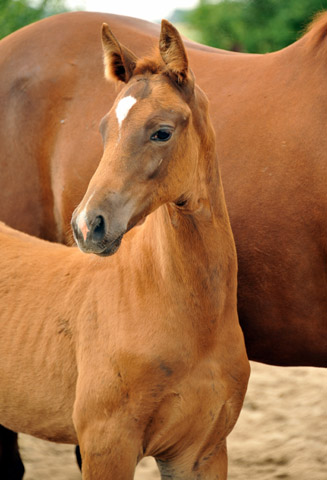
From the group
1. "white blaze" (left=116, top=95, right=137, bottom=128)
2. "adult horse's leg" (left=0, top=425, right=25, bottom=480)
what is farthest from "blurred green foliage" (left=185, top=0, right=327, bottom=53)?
"white blaze" (left=116, top=95, right=137, bottom=128)

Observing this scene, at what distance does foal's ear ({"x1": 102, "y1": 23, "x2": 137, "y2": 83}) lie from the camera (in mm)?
2168

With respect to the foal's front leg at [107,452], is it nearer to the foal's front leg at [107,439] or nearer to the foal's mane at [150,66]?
the foal's front leg at [107,439]

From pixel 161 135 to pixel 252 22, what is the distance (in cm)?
1324

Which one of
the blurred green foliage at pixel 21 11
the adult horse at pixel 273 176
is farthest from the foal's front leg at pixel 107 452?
the blurred green foliage at pixel 21 11

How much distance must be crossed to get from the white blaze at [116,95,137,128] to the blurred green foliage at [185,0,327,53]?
10866 mm

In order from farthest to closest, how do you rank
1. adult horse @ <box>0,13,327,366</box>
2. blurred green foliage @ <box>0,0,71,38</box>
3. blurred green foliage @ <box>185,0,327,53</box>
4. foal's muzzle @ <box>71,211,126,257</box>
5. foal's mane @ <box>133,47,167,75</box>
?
blurred green foliage @ <box>185,0,327,53</box> < blurred green foliage @ <box>0,0,71,38</box> < adult horse @ <box>0,13,327,366</box> < foal's mane @ <box>133,47,167,75</box> < foal's muzzle @ <box>71,211,126,257</box>

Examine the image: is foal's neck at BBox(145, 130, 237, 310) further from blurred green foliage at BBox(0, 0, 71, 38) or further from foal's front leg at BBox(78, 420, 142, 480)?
blurred green foliage at BBox(0, 0, 71, 38)

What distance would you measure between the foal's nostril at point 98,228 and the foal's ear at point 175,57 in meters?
0.52

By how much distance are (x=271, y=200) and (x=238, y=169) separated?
0.19 meters

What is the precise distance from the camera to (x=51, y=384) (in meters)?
2.51

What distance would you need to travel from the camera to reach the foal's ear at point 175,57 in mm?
2078

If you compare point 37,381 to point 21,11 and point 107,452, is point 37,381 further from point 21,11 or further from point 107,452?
point 21,11

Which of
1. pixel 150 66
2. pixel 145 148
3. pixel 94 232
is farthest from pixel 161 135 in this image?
pixel 94 232

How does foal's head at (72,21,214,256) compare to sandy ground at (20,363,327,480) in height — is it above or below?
above
